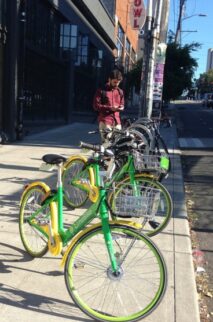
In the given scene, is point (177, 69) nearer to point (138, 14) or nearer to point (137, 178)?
point (138, 14)

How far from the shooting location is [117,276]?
11.7ft

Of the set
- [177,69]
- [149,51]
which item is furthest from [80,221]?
[177,69]

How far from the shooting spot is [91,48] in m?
27.2

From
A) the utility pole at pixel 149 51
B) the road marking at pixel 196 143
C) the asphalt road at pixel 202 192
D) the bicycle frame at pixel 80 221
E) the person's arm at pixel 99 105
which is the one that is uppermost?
the utility pole at pixel 149 51

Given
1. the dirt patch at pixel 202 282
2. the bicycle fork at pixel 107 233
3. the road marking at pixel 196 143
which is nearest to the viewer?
the bicycle fork at pixel 107 233

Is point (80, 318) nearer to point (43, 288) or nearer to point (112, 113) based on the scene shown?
point (43, 288)

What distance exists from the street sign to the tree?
71.8 ft

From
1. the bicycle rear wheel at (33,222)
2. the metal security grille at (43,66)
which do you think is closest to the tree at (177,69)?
the metal security grille at (43,66)

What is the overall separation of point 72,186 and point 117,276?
2542 millimetres

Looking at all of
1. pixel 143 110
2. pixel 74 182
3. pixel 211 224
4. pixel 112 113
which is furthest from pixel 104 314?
pixel 143 110

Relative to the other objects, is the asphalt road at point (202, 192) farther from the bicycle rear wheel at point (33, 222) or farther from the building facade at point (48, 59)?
the building facade at point (48, 59)

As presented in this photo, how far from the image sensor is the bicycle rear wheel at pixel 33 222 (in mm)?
4416

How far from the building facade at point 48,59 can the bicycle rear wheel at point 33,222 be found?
331 inches

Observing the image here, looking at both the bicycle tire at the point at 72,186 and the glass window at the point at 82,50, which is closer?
the bicycle tire at the point at 72,186
